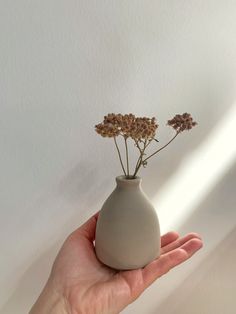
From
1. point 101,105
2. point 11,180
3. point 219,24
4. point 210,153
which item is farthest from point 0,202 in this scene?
point 219,24

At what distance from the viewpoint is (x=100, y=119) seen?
0.71 metres

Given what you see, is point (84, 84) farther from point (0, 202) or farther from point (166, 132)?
point (0, 202)

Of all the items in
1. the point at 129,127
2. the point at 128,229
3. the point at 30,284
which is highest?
the point at 129,127

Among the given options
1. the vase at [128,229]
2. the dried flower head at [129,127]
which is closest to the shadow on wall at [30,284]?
the vase at [128,229]

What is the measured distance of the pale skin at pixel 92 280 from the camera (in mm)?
603

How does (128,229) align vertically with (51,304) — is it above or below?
above

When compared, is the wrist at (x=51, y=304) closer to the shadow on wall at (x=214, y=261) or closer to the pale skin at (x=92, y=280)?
the pale skin at (x=92, y=280)

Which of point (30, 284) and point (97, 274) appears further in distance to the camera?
point (30, 284)

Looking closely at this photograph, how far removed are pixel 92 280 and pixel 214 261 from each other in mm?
316

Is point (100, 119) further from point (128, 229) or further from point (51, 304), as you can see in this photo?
point (51, 304)

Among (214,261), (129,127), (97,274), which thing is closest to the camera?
(129,127)

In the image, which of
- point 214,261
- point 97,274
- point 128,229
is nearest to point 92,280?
point 97,274

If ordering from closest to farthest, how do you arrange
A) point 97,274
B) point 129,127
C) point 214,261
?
1. point 129,127
2. point 97,274
3. point 214,261

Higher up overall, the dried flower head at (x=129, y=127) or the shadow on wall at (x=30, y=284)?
the dried flower head at (x=129, y=127)
